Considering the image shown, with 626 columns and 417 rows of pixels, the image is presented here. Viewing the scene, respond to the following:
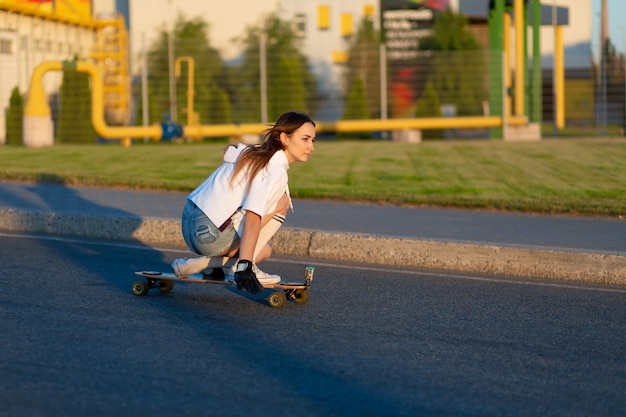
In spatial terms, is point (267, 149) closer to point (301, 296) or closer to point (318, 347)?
point (301, 296)

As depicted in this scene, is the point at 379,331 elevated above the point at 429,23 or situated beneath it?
situated beneath

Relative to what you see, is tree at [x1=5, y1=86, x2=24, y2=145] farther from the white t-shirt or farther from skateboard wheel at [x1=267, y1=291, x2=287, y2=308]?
skateboard wheel at [x1=267, y1=291, x2=287, y2=308]

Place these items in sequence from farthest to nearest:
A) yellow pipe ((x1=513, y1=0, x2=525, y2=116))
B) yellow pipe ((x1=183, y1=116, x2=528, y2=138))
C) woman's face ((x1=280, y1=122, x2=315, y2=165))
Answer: yellow pipe ((x1=513, y1=0, x2=525, y2=116)) < yellow pipe ((x1=183, y1=116, x2=528, y2=138)) < woman's face ((x1=280, y1=122, x2=315, y2=165))

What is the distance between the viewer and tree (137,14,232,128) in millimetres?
27047

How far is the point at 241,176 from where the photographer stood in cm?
662

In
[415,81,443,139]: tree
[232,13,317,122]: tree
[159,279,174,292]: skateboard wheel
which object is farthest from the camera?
[415,81,443,139]: tree

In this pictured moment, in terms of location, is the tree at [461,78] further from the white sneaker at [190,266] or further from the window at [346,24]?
the white sneaker at [190,266]

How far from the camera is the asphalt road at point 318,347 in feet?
15.0

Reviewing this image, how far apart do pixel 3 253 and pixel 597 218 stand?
5.84 m

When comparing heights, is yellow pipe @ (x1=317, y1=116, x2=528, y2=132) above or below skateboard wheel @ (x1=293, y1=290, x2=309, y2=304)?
above

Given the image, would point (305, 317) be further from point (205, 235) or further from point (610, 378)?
point (610, 378)

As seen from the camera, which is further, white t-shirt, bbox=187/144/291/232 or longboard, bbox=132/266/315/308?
longboard, bbox=132/266/315/308

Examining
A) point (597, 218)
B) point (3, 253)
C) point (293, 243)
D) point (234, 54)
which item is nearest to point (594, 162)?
point (597, 218)

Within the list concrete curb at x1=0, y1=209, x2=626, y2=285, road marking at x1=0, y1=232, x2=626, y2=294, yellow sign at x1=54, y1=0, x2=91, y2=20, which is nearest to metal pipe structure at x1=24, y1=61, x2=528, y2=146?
concrete curb at x1=0, y1=209, x2=626, y2=285
